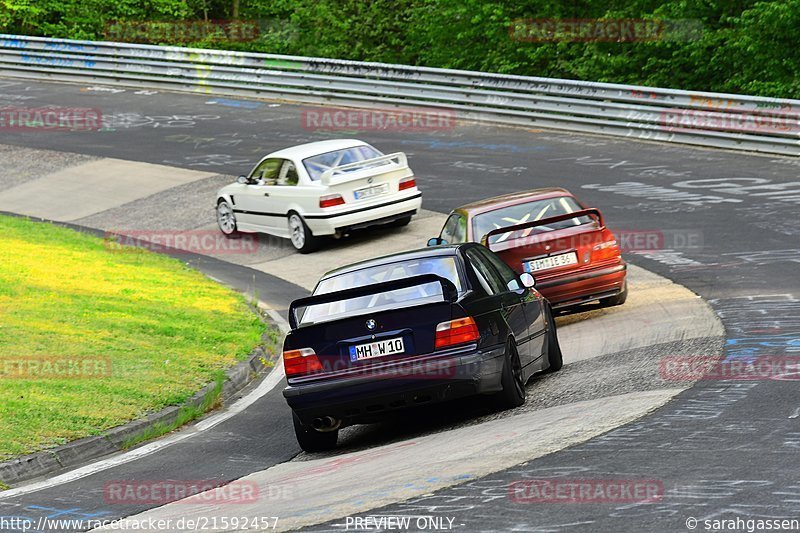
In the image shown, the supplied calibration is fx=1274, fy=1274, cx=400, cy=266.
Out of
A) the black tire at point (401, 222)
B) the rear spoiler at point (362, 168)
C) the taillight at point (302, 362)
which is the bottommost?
the black tire at point (401, 222)

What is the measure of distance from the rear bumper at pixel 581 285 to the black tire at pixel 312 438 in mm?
4573

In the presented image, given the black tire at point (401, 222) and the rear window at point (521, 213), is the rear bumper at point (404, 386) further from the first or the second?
the black tire at point (401, 222)

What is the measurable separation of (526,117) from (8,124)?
14.3 m

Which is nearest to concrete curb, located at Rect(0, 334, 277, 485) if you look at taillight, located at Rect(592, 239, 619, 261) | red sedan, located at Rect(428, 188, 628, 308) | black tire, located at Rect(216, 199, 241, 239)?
red sedan, located at Rect(428, 188, 628, 308)

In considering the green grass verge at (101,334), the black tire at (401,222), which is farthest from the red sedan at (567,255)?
the black tire at (401,222)

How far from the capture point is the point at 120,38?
47.4m

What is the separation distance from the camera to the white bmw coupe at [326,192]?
68.2 ft

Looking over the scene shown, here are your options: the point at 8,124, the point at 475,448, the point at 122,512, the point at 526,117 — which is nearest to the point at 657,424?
the point at 475,448

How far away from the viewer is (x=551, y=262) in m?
14.1

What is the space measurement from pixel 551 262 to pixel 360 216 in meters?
7.15

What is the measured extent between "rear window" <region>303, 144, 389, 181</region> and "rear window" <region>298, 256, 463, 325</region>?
10.6m

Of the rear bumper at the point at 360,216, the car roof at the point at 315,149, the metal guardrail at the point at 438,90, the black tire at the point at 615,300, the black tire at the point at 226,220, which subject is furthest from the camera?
the metal guardrail at the point at 438,90

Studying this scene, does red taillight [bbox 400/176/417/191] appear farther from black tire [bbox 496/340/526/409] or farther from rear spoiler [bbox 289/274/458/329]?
rear spoiler [bbox 289/274/458/329]

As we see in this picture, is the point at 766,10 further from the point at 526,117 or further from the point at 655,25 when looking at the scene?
the point at 526,117
